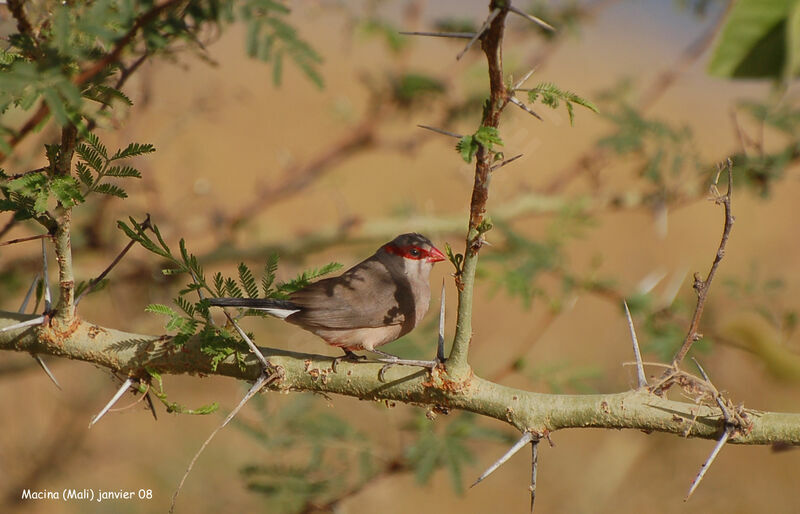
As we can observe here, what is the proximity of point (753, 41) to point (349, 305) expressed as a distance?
2.78 meters

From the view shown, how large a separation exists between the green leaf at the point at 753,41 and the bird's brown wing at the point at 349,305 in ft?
8.65

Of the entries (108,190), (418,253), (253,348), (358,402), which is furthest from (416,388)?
(358,402)

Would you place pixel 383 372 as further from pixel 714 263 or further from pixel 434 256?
pixel 434 256

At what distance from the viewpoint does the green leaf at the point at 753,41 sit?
1.10 m

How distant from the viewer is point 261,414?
480 centimetres

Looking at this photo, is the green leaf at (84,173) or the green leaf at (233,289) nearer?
the green leaf at (84,173)

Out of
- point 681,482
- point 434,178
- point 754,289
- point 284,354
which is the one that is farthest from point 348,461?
point 434,178

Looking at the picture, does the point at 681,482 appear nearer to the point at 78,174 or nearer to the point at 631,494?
the point at 631,494

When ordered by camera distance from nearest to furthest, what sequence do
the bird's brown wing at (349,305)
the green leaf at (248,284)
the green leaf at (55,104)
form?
the green leaf at (55,104), the green leaf at (248,284), the bird's brown wing at (349,305)

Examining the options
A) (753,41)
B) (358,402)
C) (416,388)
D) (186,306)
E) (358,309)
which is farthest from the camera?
(358,402)

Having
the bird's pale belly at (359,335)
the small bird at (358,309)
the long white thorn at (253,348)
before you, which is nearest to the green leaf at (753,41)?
the long white thorn at (253,348)

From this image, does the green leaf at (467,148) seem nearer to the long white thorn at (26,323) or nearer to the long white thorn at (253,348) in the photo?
the long white thorn at (253,348)

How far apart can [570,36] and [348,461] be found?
3.78m

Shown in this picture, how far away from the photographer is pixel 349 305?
12.2 ft
